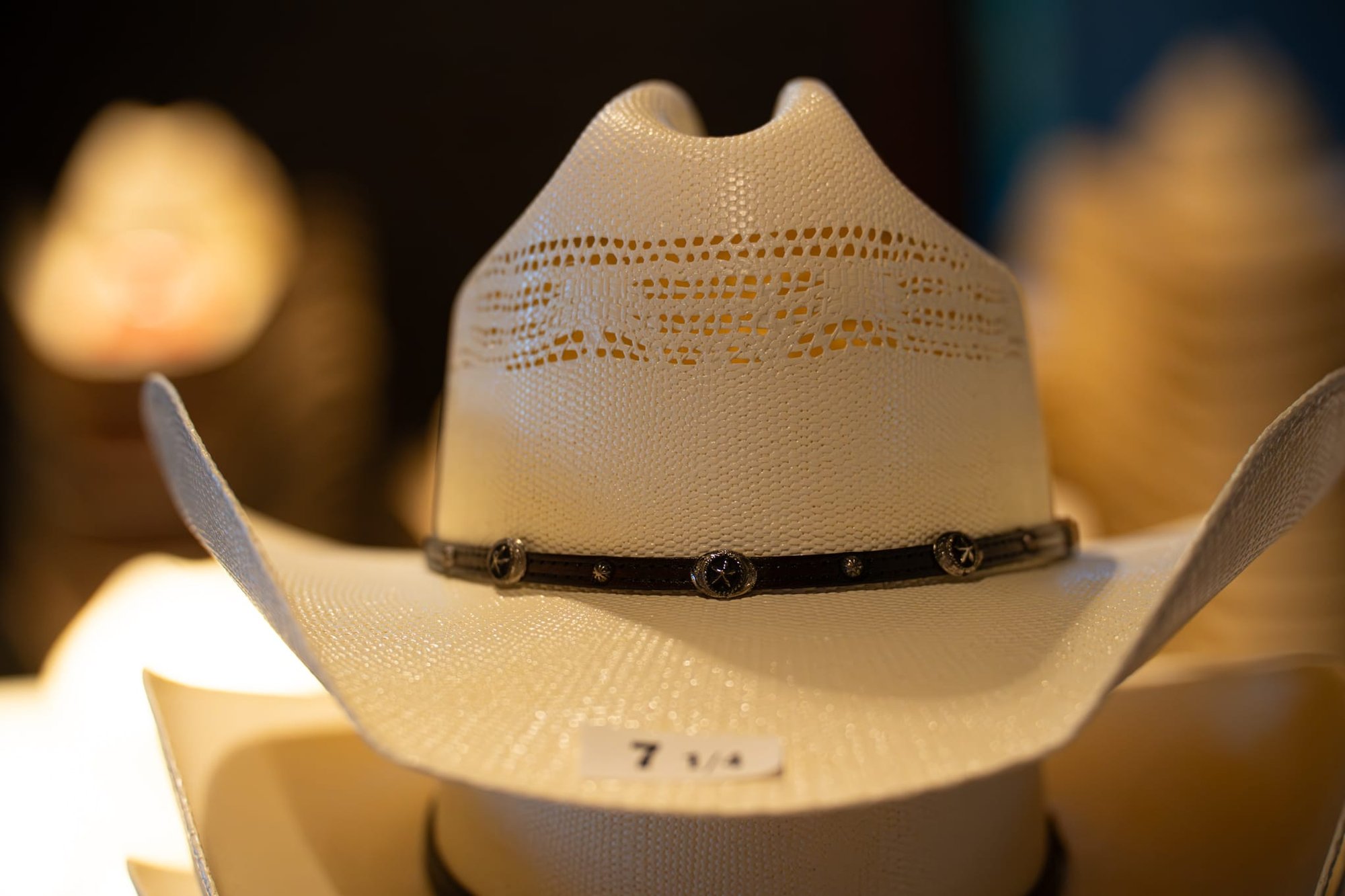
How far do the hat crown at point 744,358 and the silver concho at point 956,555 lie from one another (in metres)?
0.01

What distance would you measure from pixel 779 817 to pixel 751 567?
0.47 feet

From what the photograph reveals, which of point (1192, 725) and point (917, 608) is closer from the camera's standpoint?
point (917, 608)

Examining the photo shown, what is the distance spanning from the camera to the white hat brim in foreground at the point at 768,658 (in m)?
0.45

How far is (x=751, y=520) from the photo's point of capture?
60cm

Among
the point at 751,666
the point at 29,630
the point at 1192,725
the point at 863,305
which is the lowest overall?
the point at 29,630

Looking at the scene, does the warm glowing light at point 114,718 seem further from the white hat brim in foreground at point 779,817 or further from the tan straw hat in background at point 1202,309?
the tan straw hat in background at point 1202,309

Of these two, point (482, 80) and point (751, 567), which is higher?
point (482, 80)

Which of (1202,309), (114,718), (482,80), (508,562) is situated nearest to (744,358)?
(508,562)

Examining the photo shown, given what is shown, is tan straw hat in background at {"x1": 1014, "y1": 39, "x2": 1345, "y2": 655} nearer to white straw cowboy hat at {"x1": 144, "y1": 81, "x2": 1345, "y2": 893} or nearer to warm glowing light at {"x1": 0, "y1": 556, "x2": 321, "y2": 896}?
white straw cowboy hat at {"x1": 144, "y1": 81, "x2": 1345, "y2": 893}

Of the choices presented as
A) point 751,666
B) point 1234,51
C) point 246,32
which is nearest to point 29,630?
point 246,32

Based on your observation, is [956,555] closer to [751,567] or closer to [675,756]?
[751,567]

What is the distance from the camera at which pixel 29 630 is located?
2.24 meters

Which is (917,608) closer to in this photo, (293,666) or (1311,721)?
(1311,721)

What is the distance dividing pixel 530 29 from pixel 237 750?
194 cm
